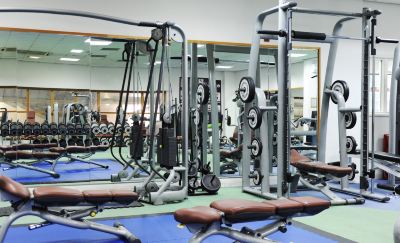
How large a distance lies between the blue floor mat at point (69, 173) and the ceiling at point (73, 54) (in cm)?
170

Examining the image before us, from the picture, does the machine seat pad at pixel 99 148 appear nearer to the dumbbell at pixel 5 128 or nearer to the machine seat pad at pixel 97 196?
the dumbbell at pixel 5 128

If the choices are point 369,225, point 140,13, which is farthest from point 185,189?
point 140,13

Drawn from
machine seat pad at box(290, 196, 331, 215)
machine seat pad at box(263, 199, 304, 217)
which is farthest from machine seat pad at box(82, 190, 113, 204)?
machine seat pad at box(290, 196, 331, 215)

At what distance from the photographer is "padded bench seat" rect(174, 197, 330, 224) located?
2750 mm

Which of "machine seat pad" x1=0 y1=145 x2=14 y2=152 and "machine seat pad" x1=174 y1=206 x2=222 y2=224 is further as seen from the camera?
"machine seat pad" x1=0 y1=145 x2=14 y2=152

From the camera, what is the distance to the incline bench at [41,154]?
6523 millimetres

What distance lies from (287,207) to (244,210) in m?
→ 0.38

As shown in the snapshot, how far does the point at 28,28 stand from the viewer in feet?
17.3

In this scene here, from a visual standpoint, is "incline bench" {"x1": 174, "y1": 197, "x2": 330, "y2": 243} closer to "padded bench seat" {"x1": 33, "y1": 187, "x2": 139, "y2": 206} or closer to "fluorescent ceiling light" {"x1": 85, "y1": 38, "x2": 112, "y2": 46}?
"padded bench seat" {"x1": 33, "y1": 187, "x2": 139, "y2": 206}

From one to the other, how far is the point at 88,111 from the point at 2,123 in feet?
4.90

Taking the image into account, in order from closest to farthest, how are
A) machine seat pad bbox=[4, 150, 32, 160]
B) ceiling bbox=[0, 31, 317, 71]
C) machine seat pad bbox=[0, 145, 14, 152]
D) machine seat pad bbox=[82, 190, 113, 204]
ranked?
machine seat pad bbox=[82, 190, 113, 204]
ceiling bbox=[0, 31, 317, 71]
machine seat pad bbox=[4, 150, 32, 160]
machine seat pad bbox=[0, 145, 14, 152]

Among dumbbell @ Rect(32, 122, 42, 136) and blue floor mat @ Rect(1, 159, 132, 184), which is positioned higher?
dumbbell @ Rect(32, 122, 42, 136)

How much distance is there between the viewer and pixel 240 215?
9.28 feet

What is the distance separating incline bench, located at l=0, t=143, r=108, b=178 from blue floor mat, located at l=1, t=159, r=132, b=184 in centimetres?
10
